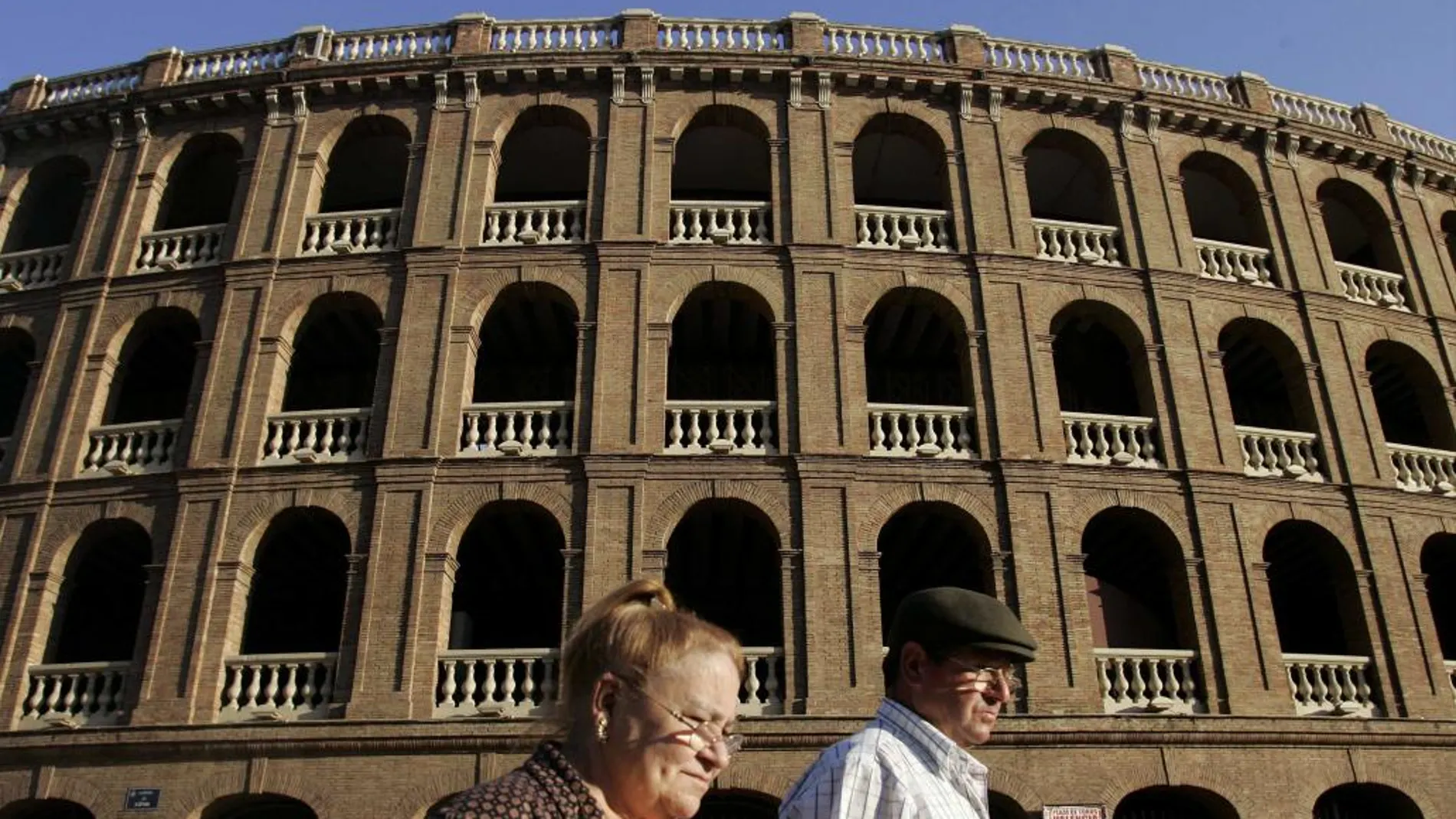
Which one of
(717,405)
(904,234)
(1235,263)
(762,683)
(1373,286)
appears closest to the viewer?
(762,683)

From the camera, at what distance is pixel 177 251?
1786 centimetres

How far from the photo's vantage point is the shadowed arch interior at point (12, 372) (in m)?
Result: 18.1

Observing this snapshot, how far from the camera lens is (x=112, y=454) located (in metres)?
16.3

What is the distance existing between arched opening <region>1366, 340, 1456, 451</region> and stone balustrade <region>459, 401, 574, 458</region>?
13.6 metres

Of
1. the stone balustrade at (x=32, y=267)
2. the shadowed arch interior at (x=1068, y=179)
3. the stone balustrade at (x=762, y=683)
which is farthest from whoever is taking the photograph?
the shadowed arch interior at (x=1068, y=179)

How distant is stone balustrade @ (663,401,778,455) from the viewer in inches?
613

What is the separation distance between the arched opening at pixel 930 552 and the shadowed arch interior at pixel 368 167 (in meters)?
10.3

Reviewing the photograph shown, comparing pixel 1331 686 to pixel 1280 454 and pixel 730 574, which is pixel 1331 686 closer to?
pixel 1280 454

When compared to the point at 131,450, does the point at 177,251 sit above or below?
above

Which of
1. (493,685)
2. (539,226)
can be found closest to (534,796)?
(493,685)

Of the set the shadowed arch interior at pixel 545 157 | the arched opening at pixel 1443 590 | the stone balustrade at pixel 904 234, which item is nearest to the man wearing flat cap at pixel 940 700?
the stone balustrade at pixel 904 234

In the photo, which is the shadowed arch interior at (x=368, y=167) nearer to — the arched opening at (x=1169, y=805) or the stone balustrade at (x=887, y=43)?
the stone balustrade at (x=887, y=43)

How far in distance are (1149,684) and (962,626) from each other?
12.9 meters

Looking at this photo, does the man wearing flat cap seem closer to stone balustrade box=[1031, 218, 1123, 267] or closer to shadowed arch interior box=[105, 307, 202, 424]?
stone balustrade box=[1031, 218, 1123, 267]
